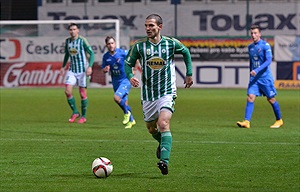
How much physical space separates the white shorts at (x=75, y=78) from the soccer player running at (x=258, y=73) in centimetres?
406

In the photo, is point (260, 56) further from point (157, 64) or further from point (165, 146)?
point (165, 146)

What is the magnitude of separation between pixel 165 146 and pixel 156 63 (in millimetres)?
1141

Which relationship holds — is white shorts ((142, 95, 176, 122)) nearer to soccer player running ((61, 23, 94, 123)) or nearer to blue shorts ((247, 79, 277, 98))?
blue shorts ((247, 79, 277, 98))

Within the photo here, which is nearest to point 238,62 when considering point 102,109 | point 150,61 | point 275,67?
point 275,67

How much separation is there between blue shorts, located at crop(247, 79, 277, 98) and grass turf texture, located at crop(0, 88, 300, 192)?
749 millimetres

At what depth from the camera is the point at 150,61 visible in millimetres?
10500

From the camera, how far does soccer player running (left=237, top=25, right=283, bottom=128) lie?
1711cm

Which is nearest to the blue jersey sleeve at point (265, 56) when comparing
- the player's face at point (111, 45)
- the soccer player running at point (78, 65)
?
the player's face at point (111, 45)

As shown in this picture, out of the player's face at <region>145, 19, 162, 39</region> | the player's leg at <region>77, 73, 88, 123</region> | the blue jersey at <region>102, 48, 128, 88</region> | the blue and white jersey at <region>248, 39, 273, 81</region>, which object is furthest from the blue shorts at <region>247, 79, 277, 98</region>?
the player's face at <region>145, 19, 162, 39</region>

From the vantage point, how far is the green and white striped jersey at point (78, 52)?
62.8ft

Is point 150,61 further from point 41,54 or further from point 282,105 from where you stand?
point 41,54

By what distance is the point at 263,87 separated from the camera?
17.6 m

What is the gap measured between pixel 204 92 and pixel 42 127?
50.4 ft

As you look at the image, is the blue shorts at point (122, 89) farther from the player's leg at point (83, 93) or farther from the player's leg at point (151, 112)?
the player's leg at point (151, 112)
